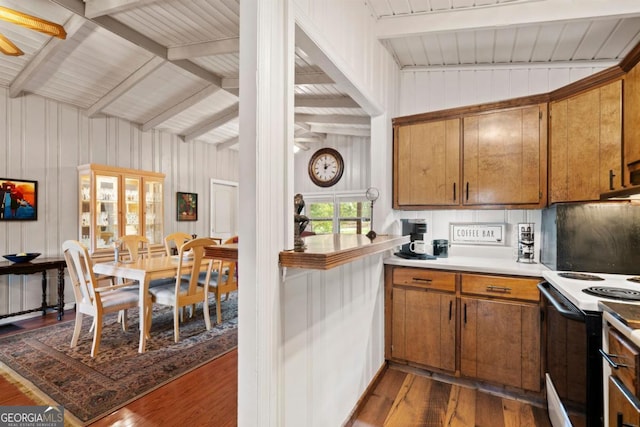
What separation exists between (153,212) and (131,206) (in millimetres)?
371

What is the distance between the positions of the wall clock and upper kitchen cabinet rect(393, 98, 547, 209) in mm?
3599

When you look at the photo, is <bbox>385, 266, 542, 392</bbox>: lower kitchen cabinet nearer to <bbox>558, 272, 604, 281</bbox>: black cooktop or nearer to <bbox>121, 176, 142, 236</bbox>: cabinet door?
<bbox>558, 272, 604, 281</bbox>: black cooktop

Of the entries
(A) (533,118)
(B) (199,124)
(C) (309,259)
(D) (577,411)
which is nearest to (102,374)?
(C) (309,259)

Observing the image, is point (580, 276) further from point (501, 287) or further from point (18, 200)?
point (18, 200)

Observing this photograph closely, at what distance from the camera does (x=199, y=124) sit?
18.0 feet

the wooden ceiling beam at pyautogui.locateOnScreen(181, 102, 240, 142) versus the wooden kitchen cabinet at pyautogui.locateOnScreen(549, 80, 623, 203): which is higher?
the wooden ceiling beam at pyautogui.locateOnScreen(181, 102, 240, 142)

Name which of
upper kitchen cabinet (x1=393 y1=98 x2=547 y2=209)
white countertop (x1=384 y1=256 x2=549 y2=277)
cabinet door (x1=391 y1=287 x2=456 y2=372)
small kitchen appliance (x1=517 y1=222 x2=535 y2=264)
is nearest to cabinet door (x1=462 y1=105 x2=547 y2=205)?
upper kitchen cabinet (x1=393 y1=98 x2=547 y2=209)

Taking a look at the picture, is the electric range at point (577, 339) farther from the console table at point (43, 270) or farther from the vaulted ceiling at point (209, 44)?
the console table at point (43, 270)

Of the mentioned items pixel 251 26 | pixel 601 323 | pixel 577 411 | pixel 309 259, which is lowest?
pixel 577 411

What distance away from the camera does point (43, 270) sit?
12.1ft

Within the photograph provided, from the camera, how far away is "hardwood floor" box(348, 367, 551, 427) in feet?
6.25

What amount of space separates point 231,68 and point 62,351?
11.5 feet

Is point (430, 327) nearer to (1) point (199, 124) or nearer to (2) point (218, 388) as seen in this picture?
(2) point (218, 388)

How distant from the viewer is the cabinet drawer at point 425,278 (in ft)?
7.71
